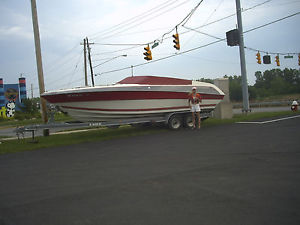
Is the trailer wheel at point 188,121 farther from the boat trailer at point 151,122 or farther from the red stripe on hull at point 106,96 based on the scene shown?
the red stripe on hull at point 106,96

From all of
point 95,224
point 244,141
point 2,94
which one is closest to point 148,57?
point 244,141

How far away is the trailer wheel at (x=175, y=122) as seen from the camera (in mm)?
10898

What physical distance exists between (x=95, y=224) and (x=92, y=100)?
692 cm

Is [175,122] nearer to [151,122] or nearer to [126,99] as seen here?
[151,122]

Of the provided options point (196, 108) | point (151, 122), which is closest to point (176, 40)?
point (196, 108)

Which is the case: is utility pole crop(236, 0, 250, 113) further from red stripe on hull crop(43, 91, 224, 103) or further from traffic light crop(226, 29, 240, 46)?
red stripe on hull crop(43, 91, 224, 103)

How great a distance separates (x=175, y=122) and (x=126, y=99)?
2.61 meters

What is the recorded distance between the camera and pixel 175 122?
36.6 feet

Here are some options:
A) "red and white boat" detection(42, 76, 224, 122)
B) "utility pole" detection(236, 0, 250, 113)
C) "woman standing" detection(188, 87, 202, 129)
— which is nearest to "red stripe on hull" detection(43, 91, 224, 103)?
"red and white boat" detection(42, 76, 224, 122)

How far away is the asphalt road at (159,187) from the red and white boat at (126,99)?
3248 mm

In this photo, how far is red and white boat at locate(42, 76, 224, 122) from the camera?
9.17 m

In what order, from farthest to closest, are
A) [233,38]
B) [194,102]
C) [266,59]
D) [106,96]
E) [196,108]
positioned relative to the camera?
[266,59] < [233,38] < [194,102] < [196,108] < [106,96]

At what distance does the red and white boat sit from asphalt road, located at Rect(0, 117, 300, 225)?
3.25m

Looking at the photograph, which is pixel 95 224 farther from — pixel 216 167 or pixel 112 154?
pixel 112 154
